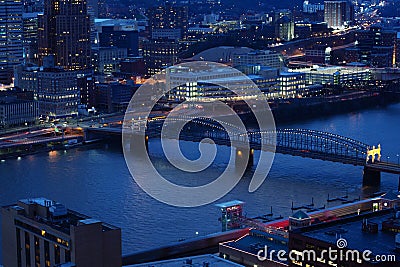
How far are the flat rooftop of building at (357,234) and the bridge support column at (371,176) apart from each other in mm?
4545

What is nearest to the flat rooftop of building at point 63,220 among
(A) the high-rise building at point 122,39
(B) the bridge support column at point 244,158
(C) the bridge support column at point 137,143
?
(B) the bridge support column at point 244,158

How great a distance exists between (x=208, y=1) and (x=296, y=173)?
33.5 metres

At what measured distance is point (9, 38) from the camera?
20297mm

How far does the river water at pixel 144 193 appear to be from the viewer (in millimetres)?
8906

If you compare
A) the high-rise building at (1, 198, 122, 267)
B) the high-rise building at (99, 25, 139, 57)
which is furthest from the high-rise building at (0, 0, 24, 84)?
the high-rise building at (1, 198, 122, 267)

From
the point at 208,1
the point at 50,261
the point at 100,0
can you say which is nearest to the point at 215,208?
the point at 50,261

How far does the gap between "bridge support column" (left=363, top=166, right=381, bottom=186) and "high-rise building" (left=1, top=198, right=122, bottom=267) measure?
5064mm

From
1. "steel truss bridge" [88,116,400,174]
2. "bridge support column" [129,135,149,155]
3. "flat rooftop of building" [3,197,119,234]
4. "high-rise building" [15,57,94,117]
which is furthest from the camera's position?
"high-rise building" [15,57,94,117]

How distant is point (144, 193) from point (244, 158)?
2.34 meters

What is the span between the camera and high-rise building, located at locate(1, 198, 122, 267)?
6082 millimetres

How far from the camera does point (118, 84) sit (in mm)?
18438

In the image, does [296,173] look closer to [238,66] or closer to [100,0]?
[238,66]

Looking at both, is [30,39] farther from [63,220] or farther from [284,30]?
[63,220]

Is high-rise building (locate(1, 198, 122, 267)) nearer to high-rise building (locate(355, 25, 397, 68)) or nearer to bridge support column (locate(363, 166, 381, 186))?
bridge support column (locate(363, 166, 381, 186))
